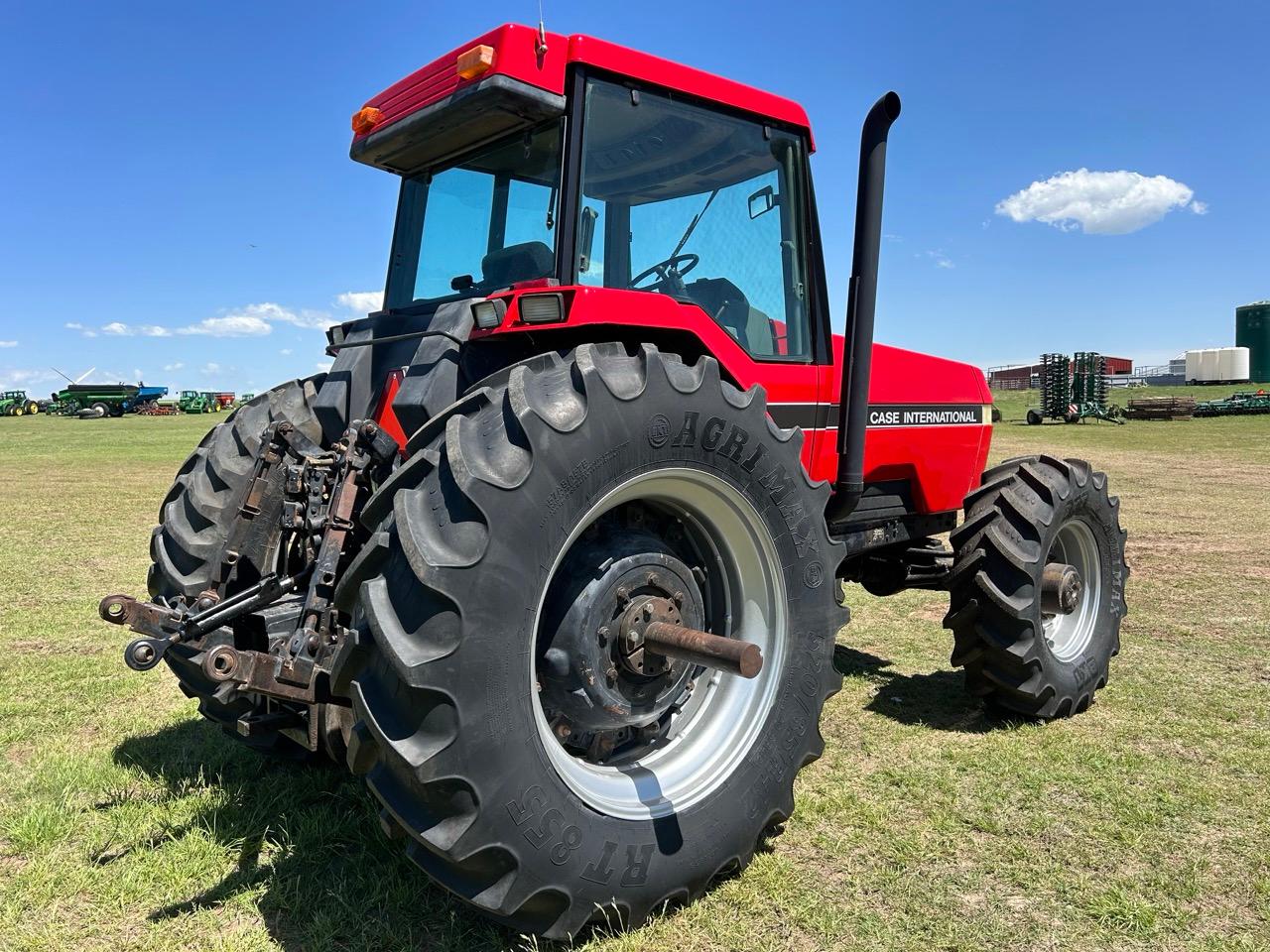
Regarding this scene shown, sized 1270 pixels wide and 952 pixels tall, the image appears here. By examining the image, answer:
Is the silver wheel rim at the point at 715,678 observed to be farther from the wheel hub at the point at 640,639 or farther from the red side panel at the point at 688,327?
the red side panel at the point at 688,327

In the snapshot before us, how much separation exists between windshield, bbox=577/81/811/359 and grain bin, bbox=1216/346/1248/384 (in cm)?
6167

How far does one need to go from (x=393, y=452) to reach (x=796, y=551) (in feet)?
4.72

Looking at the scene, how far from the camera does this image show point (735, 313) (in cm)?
374

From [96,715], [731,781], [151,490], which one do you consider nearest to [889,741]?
[731,781]

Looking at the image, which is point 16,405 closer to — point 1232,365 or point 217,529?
point 217,529

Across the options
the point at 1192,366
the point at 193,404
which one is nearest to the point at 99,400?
the point at 193,404

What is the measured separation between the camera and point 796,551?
310cm

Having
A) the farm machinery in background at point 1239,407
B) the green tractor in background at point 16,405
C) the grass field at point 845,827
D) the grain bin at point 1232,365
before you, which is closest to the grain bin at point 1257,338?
the grain bin at point 1232,365

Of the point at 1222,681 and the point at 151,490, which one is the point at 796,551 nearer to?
the point at 1222,681

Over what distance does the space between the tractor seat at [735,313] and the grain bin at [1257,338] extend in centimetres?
6407

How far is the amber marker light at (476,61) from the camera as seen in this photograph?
295cm

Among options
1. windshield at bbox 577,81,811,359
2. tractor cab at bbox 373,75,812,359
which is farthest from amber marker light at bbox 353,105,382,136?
windshield at bbox 577,81,811,359

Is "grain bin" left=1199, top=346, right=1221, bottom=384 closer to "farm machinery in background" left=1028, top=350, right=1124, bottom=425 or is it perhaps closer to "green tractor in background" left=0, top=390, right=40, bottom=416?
"farm machinery in background" left=1028, top=350, right=1124, bottom=425

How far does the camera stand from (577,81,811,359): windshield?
3.32 metres
